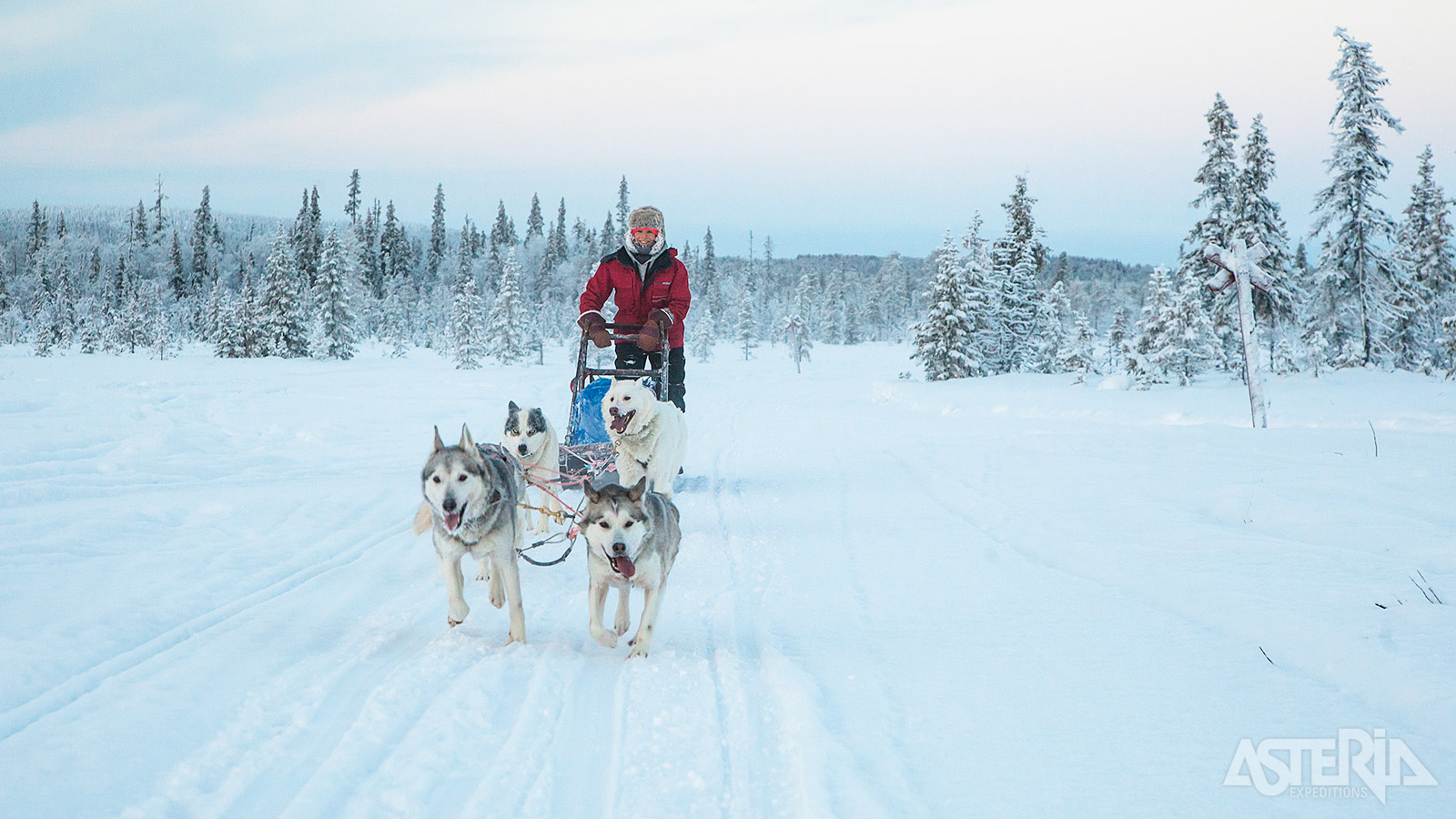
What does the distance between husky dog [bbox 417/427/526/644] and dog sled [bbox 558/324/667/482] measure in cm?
219

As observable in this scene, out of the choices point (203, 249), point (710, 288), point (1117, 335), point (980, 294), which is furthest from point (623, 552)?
point (203, 249)

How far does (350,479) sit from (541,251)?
311ft

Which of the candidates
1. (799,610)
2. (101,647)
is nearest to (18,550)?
(101,647)

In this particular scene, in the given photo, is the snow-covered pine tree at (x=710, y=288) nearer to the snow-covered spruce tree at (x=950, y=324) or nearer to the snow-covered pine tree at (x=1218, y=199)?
the snow-covered spruce tree at (x=950, y=324)

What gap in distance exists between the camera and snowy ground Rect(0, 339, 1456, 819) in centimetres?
241

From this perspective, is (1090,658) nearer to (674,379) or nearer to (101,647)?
(101,647)

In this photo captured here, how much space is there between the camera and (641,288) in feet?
23.3

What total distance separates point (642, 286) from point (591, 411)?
126 centimetres

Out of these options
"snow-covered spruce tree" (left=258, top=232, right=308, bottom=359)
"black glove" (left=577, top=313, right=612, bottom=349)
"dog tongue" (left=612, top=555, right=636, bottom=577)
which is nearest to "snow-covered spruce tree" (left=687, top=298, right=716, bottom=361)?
"snow-covered spruce tree" (left=258, top=232, right=308, bottom=359)

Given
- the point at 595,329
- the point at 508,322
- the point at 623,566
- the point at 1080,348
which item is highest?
the point at 508,322

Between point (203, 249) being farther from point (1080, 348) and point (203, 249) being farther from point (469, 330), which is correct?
point (1080, 348)

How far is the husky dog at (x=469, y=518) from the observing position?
139 inches

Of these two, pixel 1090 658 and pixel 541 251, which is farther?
pixel 541 251

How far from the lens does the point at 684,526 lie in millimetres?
6074
